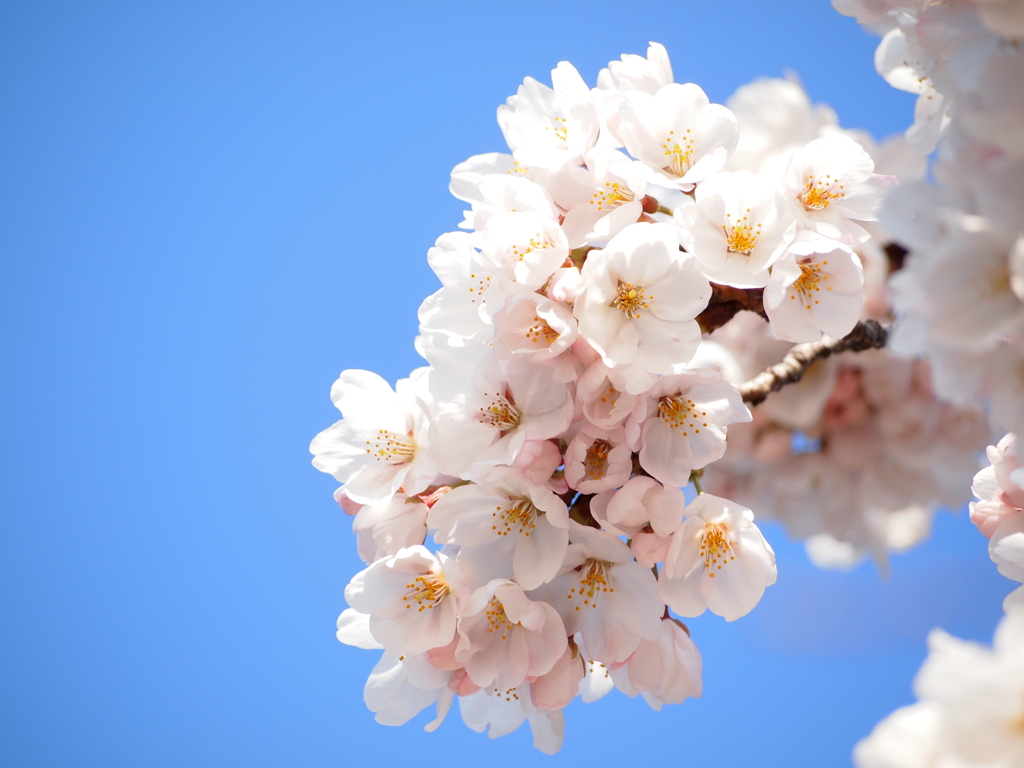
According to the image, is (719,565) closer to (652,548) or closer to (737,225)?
(652,548)

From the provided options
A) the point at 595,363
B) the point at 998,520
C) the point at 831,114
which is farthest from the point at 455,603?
the point at 831,114

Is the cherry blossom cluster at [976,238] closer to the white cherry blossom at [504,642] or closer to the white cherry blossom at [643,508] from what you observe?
the white cherry blossom at [643,508]

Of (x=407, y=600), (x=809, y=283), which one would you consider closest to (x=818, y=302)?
(x=809, y=283)

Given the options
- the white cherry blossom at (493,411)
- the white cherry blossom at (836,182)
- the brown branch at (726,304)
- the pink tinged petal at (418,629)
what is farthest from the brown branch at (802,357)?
the pink tinged petal at (418,629)

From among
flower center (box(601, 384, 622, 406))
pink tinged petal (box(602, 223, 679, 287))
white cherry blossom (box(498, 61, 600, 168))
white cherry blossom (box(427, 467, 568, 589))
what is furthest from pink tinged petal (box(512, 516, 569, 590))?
white cherry blossom (box(498, 61, 600, 168))

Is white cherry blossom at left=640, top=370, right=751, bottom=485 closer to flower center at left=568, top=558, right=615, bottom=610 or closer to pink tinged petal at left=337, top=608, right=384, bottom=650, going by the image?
flower center at left=568, top=558, right=615, bottom=610
